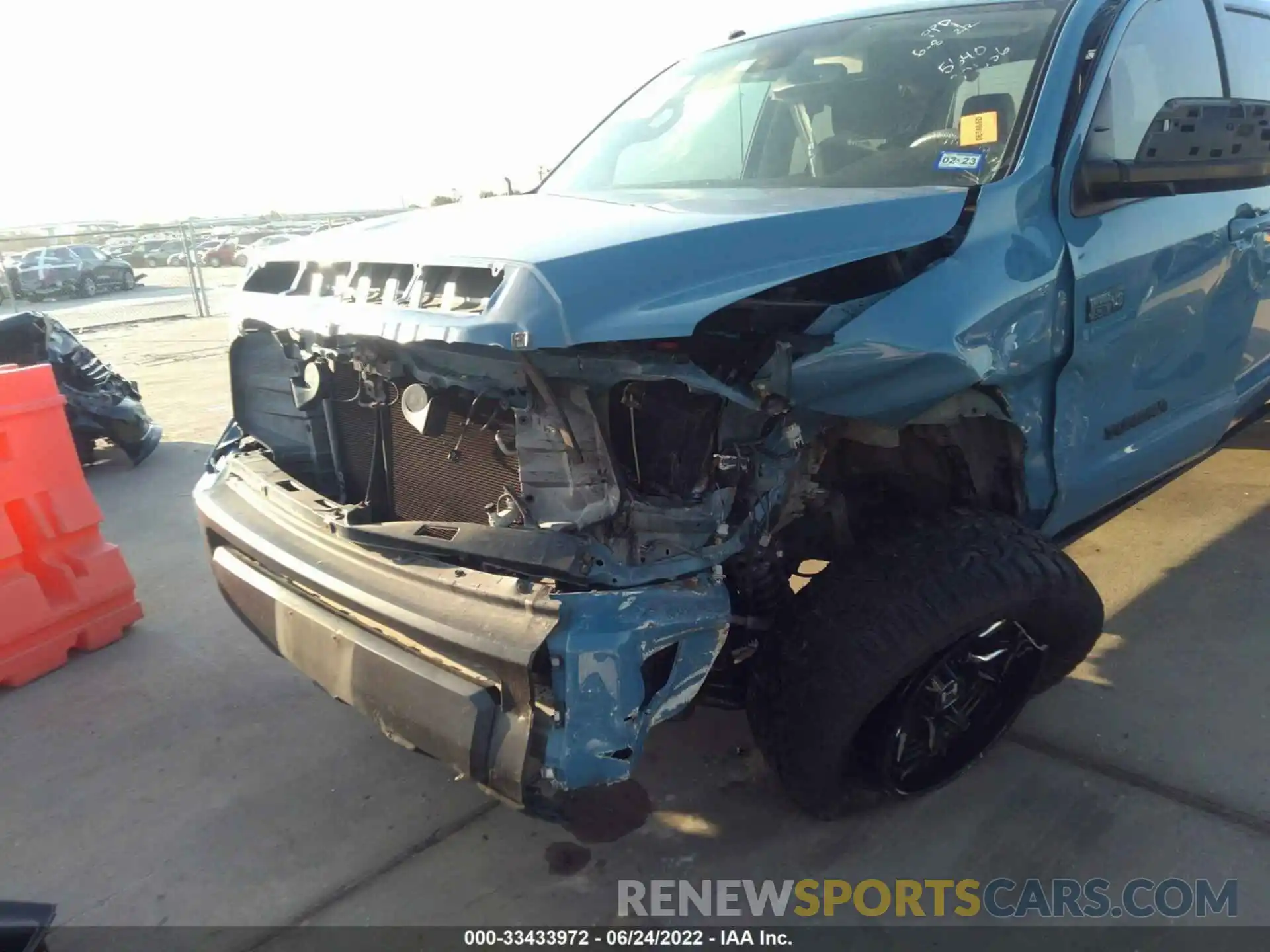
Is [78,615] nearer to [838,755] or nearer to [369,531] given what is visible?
[369,531]

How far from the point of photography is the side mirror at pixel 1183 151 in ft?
8.43

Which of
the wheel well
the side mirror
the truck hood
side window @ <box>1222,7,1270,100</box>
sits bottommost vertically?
the wheel well

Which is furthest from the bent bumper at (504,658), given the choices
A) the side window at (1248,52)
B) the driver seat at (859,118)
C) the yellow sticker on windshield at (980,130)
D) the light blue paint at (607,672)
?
the side window at (1248,52)

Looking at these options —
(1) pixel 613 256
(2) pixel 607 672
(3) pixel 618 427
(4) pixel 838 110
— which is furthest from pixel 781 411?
(4) pixel 838 110

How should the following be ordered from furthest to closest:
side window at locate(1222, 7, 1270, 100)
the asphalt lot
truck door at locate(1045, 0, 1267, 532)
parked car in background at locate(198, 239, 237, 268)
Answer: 1. parked car in background at locate(198, 239, 237, 268)
2. the asphalt lot
3. side window at locate(1222, 7, 1270, 100)
4. truck door at locate(1045, 0, 1267, 532)

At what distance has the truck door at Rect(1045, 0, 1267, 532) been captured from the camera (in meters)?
2.68

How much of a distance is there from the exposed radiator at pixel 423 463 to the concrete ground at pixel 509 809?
35.3 inches

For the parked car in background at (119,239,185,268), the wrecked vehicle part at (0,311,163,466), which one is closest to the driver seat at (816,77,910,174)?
the wrecked vehicle part at (0,311,163,466)

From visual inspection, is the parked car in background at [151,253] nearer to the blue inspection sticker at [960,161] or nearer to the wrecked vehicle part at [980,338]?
the blue inspection sticker at [960,161]

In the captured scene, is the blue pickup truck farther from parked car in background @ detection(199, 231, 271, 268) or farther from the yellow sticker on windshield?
parked car in background @ detection(199, 231, 271, 268)

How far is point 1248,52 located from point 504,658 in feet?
11.7

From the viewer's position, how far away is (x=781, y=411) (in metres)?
2.18

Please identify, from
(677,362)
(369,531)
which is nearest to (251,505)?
(369,531)

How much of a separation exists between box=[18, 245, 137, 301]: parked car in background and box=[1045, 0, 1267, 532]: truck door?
2729 cm
